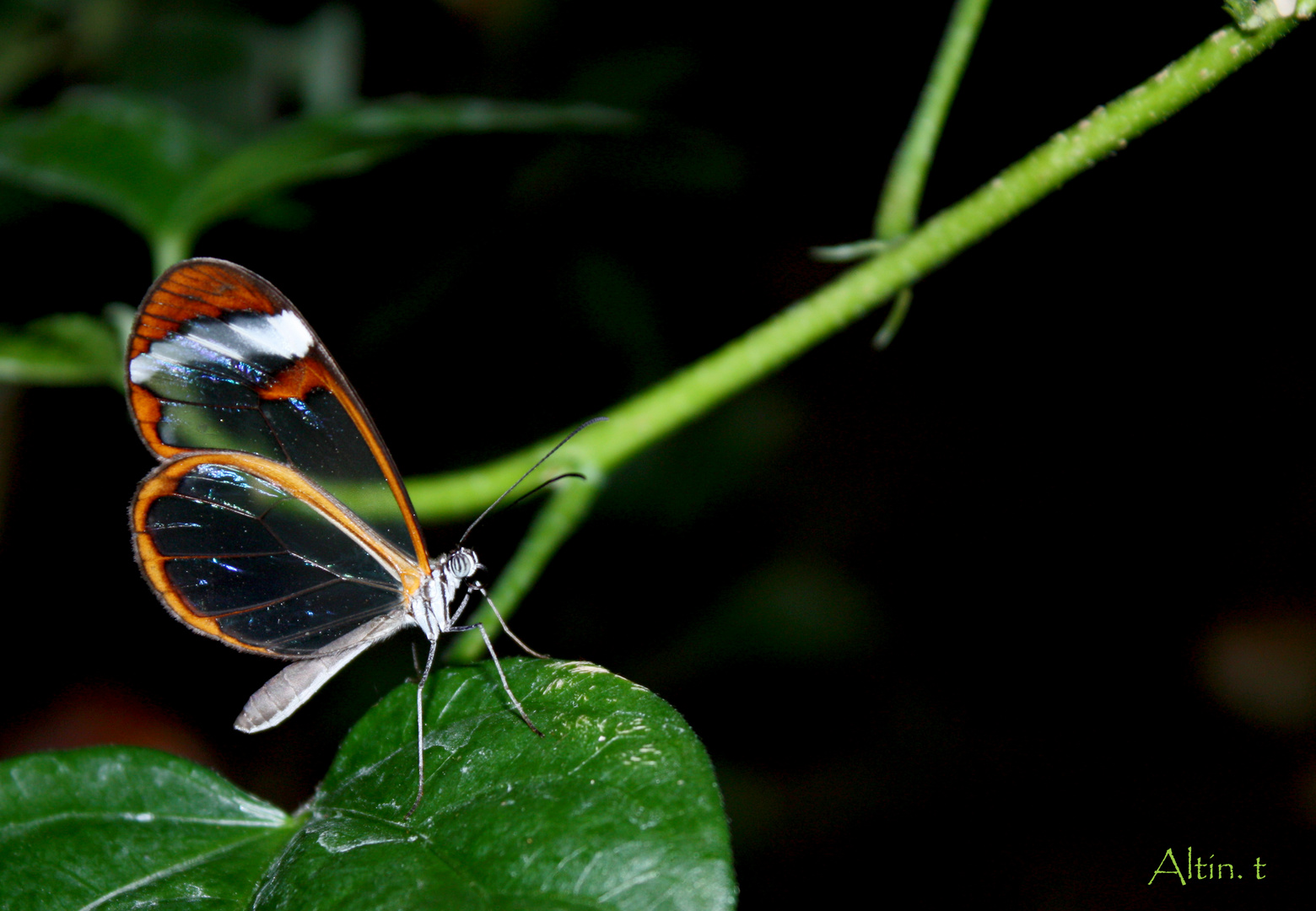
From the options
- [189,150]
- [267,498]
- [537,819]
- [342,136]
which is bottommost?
[537,819]

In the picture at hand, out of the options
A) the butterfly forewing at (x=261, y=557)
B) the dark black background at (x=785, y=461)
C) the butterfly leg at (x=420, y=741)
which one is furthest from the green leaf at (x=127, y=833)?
the dark black background at (x=785, y=461)

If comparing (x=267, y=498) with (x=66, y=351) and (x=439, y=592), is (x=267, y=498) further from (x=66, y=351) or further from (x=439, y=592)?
(x=66, y=351)

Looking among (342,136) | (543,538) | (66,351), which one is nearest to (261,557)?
(66,351)

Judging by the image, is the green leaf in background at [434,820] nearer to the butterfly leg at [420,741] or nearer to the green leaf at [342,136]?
the butterfly leg at [420,741]

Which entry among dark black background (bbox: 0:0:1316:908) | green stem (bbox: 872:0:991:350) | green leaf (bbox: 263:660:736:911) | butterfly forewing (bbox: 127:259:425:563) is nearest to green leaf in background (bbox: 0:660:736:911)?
green leaf (bbox: 263:660:736:911)

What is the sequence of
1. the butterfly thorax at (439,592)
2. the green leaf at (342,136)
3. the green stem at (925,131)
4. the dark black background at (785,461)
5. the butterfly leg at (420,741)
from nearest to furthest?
the butterfly leg at (420,741) → the green stem at (925,131) → the butterfly thorax at (439,592) → the green leaf at (342,136) → the dark black background at (785,461)

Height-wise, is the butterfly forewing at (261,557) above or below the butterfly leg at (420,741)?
above
